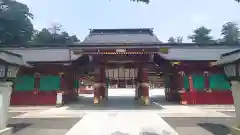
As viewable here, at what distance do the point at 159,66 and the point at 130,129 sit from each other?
12154 mm

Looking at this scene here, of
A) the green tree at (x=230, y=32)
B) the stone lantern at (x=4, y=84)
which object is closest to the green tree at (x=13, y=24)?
the stone lantern at (x=4, y=84)

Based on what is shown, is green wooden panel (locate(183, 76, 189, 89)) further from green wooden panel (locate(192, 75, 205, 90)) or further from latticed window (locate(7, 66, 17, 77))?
latticed window (locate(7, 66, 17, 77))

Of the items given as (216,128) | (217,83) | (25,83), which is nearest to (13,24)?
(25,83)

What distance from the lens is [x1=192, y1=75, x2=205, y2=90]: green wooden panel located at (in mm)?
16531

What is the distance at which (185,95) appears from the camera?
54.9 feet

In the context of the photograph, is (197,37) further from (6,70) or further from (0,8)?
(6,70)

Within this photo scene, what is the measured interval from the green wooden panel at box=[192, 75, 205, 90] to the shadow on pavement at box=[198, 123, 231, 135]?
7734mm

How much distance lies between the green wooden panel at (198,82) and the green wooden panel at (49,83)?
1052cm

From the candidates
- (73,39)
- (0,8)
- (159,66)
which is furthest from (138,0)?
(73,39)

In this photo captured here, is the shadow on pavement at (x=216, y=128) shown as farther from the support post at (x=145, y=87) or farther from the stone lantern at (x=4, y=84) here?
the stone lantern at (x=4, y=84)

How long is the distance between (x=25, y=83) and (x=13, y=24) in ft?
150

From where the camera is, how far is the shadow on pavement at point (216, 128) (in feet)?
25.1

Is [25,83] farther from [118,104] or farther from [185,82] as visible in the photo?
[185,82]

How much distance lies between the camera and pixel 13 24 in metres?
55.7
